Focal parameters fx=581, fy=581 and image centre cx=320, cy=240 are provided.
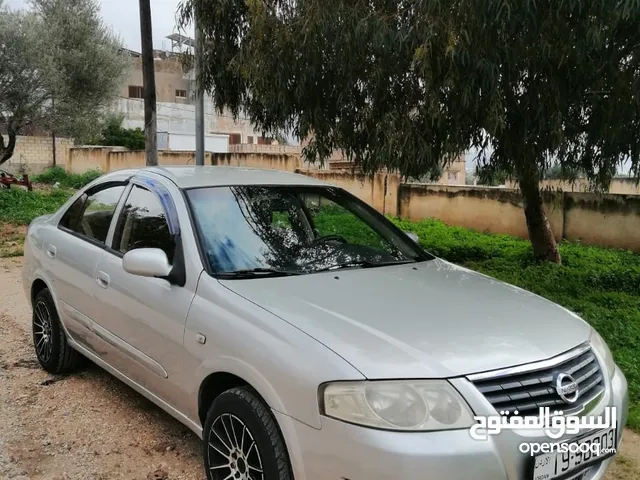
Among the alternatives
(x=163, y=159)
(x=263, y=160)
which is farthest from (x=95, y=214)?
(x=163, y=159)

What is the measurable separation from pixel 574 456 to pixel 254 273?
5.20ft

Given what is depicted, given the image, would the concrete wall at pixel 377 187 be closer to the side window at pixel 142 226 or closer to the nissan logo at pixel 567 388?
the side window at pixel 142 226

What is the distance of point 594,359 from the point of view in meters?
2.52

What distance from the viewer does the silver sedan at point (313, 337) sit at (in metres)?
2.04

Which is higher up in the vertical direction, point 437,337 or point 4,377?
point 437,337

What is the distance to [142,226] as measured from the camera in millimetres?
3447

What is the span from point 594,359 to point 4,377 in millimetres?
3972

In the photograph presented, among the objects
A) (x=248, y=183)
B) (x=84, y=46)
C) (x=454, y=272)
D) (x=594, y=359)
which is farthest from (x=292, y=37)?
(x=84, y=46)

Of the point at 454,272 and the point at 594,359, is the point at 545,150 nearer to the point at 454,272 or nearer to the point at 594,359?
the point at 454,272

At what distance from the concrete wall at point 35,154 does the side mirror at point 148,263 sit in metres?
23.4

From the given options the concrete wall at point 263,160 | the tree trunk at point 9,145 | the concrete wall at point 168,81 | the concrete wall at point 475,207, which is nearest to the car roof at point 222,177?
the concrete wall at point 475,207

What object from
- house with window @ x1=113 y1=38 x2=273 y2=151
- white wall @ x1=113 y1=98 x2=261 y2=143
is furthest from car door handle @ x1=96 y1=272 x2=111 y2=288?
white wall @ x1=113 y1=98 x2=261 y2=143

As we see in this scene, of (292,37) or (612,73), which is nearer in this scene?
(612,73)

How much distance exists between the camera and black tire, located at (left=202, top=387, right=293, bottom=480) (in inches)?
88.7
